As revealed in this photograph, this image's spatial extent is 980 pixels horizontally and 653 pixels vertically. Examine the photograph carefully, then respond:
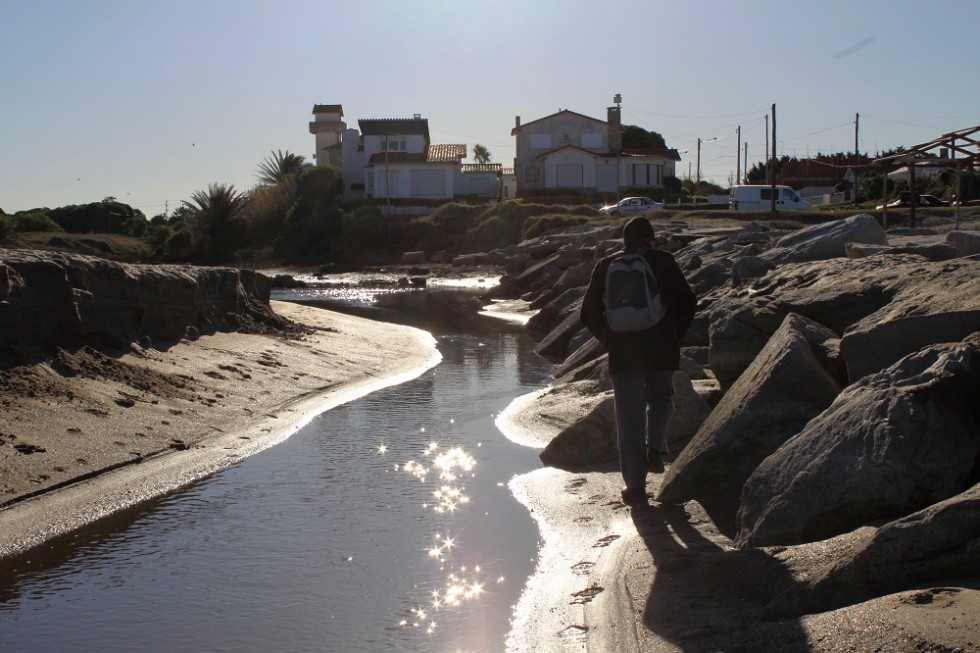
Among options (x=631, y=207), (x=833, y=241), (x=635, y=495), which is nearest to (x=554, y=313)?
(x=833, y=241)

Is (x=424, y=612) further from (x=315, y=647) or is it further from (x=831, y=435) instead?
(x=831, y=435)

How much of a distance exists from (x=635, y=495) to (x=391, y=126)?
69.5m

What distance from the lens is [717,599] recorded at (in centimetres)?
529

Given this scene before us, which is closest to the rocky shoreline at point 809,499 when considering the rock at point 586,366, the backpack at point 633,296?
the backpack at point 633,296

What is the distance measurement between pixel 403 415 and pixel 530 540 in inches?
221

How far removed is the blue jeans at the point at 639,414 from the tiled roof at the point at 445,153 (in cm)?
6406

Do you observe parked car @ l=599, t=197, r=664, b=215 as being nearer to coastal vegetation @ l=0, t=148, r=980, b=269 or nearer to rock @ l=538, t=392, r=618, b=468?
coastal vegetation @ l=0, t=148, r=980, b=269

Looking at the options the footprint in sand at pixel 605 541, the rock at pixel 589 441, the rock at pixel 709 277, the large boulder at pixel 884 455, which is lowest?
the footprint in sand at pixel 605 541

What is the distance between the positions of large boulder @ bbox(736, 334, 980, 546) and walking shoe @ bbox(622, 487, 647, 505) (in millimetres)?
1288

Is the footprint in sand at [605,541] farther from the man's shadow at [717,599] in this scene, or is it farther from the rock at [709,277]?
the rock at [709,277]

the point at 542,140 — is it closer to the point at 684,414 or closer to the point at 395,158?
the point at 395,158

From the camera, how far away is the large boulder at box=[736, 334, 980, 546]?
5340mm

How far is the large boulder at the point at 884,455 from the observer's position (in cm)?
534

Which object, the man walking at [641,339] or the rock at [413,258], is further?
the rock at [413,258]
